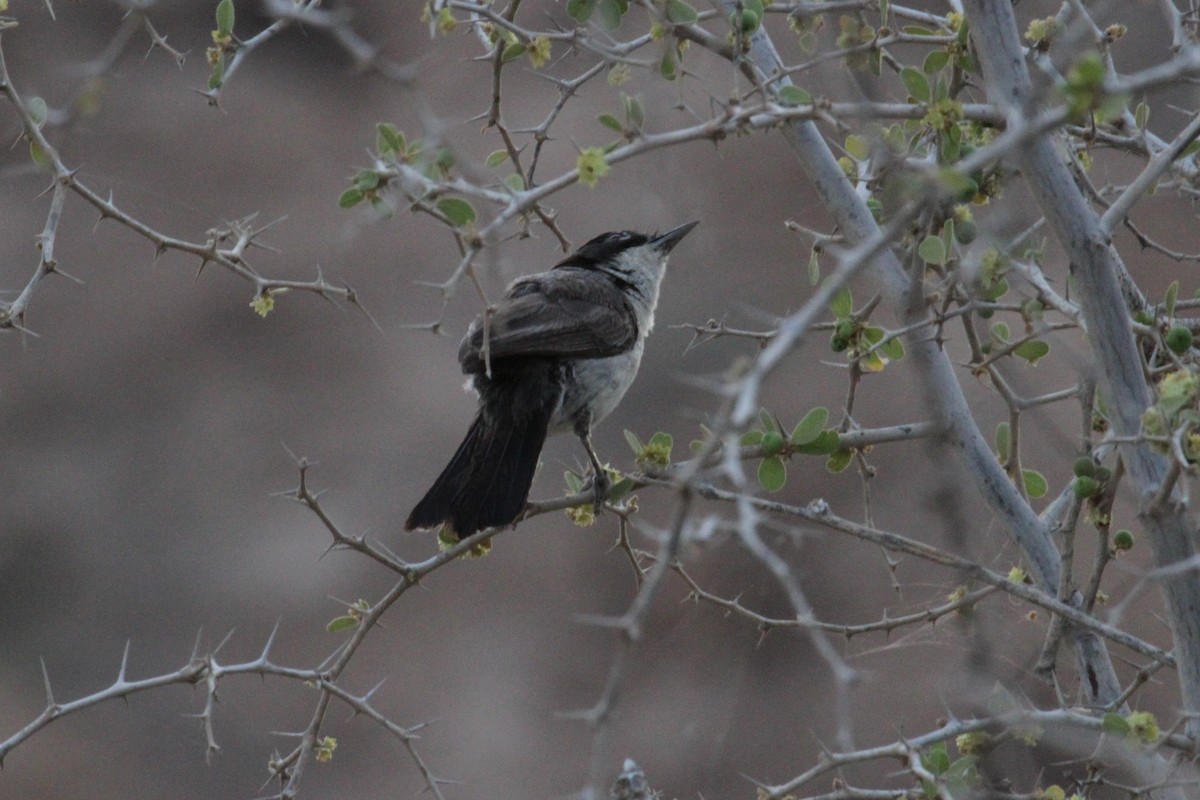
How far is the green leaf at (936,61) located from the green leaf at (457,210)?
112cm

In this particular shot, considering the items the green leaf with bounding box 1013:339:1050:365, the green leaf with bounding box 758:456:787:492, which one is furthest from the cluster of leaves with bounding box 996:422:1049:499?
the green leaf with bounding box 758:456:787:492

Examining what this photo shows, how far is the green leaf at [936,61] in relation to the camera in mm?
2922

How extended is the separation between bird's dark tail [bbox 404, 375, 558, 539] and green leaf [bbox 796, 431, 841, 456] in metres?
1.14

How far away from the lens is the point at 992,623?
2672 millimetres

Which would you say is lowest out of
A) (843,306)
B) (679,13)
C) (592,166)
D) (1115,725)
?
(1115,725)

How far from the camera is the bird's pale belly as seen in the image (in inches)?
177

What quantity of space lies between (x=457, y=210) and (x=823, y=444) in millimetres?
907

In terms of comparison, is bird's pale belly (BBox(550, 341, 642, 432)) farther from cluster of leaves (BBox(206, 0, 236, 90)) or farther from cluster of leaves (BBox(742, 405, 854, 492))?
cluster of leaves (BBox(206, 0, 236, 90))

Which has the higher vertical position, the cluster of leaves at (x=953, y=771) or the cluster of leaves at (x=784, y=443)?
the cluster of leaves at (x=784, y=443)

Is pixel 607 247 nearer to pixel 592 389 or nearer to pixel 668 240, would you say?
pixel 668 240

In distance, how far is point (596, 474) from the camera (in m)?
4.00

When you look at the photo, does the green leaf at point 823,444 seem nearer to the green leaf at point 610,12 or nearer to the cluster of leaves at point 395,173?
the cluster of leaves at point 395,173

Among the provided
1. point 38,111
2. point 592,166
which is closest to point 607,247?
point 38,111

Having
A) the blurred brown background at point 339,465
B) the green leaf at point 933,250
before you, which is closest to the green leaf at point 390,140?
the green leaf at point 933,250
